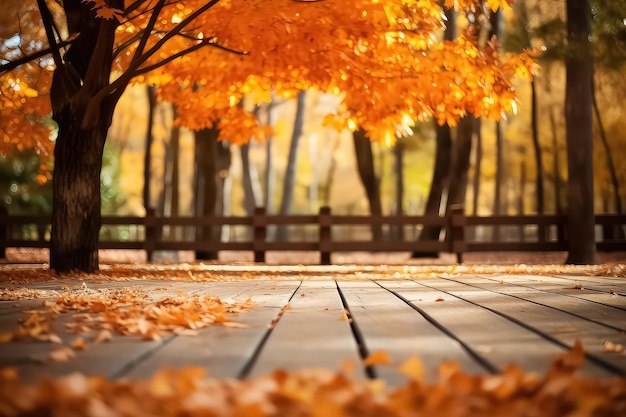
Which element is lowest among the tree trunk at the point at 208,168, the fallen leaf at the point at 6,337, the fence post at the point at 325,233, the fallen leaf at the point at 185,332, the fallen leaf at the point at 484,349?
the fallen leaf at the point at 484,349

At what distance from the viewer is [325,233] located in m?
13.3

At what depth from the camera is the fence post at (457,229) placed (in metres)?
13.2

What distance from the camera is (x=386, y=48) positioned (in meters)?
8.65

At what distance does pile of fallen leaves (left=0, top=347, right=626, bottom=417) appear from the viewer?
179 cm

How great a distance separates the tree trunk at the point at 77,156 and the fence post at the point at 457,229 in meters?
7.72

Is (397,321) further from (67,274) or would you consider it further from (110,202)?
(110,202)

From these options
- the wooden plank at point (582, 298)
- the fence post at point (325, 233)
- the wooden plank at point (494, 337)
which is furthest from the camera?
the fence post at point (325, 233)

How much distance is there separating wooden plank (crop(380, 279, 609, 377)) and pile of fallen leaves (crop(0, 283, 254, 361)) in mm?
1281

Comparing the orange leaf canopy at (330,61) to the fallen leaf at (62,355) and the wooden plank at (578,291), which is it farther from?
the fallen leaf at (62,355)

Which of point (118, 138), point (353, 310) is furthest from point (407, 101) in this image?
point (118, 138)

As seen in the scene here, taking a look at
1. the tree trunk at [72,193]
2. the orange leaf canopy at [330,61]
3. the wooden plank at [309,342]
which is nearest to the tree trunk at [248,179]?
the orange leaf canopy at [330,61]

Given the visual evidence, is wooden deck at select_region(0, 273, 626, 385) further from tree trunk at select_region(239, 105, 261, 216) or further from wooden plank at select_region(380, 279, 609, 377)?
tree trunk at select_region(239, 105, 261, 216)

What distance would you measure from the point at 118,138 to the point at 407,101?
29721mm

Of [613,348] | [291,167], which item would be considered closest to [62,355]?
[613,348]
